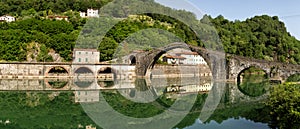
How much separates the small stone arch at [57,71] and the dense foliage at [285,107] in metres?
25.9

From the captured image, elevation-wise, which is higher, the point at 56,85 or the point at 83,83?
the point at 83,83

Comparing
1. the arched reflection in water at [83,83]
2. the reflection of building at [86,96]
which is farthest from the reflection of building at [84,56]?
the reflection of building at [86,96]

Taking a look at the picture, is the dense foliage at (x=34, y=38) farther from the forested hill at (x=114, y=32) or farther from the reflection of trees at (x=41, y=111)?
the reflection of trees at (x=41, y=111)

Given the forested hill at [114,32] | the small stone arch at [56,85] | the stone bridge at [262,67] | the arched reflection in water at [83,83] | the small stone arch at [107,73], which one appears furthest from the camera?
the forested hill at [114,32]

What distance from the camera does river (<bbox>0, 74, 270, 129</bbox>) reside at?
1504cm

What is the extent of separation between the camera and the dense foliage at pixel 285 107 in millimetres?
12148

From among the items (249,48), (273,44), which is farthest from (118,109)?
(273,44)

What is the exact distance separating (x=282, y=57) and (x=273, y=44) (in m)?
4.46

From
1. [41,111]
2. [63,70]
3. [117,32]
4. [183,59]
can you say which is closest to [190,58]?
[183,59]

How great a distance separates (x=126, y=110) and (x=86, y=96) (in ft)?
16.0

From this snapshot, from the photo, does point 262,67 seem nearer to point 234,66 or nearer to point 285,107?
point 234,66

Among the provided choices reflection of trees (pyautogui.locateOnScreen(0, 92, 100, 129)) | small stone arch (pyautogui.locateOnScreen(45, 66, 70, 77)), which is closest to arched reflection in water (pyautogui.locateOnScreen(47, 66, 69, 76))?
small stone arch (pyautogui.locateOnScreen(45, 66, 70, 77))

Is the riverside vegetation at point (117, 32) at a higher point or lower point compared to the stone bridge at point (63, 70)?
higher

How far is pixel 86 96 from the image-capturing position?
22.5m
